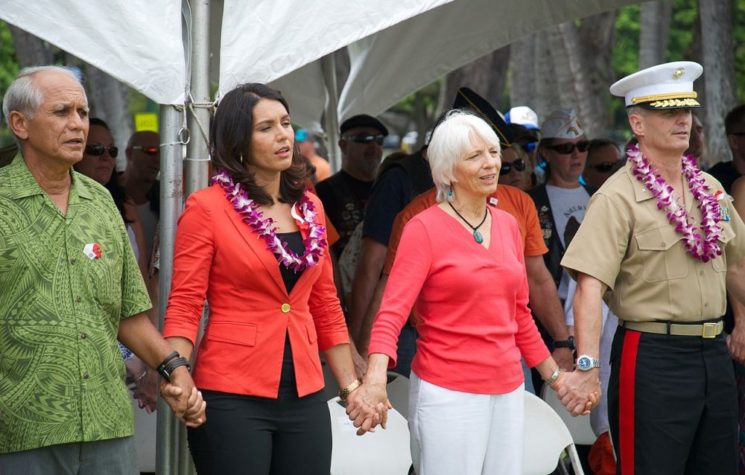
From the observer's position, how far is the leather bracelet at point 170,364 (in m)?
3.84

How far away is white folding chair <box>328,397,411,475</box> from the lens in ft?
15.6

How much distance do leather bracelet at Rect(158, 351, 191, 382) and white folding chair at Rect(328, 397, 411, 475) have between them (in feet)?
3.63

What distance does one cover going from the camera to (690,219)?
468 centimetres

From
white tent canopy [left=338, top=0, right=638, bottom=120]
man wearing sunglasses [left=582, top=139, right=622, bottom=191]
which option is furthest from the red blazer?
man wearing sunglasses [left=582, top=139, right=622, bottom=191]

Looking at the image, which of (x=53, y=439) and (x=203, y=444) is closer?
(x=53, y=439)

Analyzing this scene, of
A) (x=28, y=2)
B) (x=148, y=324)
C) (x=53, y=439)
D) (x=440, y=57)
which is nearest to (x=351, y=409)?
(x=148, y=324)

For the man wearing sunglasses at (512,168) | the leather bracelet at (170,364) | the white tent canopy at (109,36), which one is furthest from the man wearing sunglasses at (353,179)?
the leather bracelet at (170,364)

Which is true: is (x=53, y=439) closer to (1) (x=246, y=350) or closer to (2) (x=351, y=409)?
(1) (x=246, y=350)

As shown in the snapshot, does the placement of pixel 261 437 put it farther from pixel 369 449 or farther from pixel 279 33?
pixel 279 33

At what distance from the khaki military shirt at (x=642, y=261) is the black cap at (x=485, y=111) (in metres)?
1.06

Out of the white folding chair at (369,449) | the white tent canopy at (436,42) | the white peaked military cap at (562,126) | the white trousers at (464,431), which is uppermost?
the white tent canopy at (436,42)

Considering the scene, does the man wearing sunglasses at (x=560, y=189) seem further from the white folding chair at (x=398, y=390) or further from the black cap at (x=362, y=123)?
the white folding chair at (x=398, y=390)

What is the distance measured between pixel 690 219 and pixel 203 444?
7.29ft

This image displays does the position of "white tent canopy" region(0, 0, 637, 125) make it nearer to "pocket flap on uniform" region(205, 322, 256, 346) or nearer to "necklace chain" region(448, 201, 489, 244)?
"necklace chain" region(448, 201, 489, 244)
